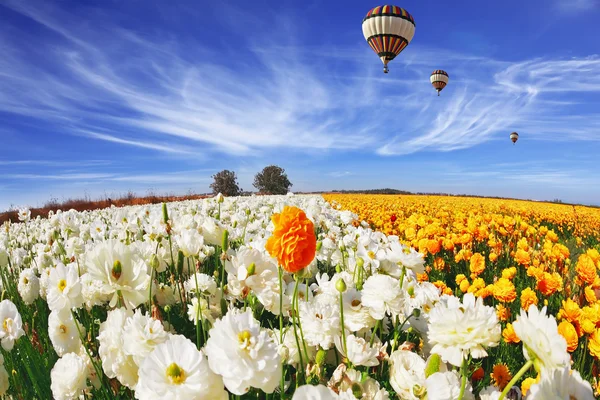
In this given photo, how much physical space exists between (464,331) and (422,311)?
2.58 ft

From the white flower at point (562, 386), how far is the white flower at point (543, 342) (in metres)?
0.02

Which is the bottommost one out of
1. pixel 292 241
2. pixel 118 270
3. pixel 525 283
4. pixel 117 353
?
pixel 525 283

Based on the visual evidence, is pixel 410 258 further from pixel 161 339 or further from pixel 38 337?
pixel 38 337

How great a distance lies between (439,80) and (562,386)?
3218 centimetres

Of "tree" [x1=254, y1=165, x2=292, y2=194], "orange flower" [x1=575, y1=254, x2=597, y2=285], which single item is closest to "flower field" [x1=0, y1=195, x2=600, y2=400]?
"orange flower" [x1=575, y1=254, x2=597, y2=285]

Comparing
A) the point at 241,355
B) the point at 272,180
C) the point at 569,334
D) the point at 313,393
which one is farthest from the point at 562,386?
the point at 272,180

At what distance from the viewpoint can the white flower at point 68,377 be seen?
1445mm

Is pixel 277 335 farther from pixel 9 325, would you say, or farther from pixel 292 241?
pixel 9 325

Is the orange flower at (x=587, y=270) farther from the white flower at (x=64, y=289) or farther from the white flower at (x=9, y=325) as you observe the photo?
the white flower at (x=9, y=325)

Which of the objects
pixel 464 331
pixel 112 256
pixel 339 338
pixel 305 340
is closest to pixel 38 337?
pixel 112 256

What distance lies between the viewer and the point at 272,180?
148 feet

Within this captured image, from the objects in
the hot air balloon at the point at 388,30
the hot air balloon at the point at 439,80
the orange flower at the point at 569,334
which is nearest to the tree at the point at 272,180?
the hot air balloon at the point at 439,80

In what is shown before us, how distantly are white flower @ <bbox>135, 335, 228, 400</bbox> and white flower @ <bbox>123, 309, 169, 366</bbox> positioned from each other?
0.17 meters

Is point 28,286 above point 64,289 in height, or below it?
Result: below
